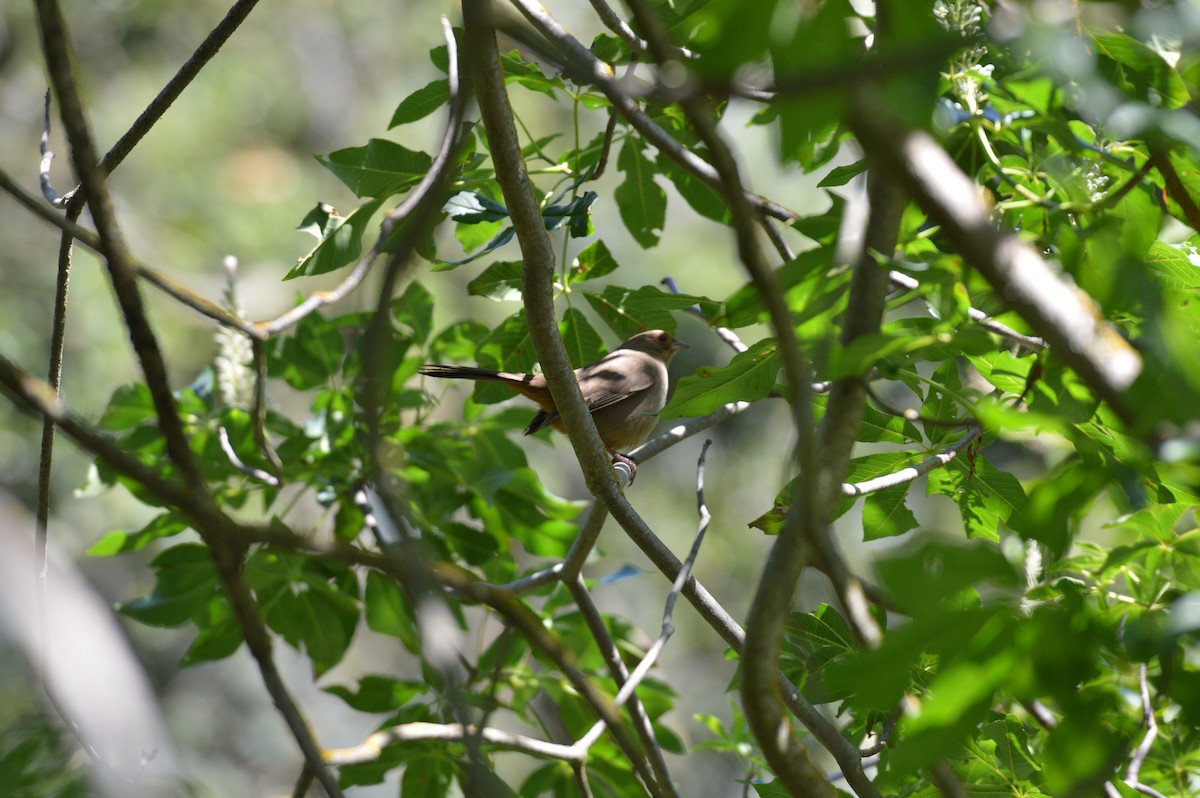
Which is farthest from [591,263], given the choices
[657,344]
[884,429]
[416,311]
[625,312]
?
[657,344]

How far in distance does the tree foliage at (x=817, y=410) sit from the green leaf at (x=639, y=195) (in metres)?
0.01

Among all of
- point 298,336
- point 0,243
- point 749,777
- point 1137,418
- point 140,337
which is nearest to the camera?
point 1137,418

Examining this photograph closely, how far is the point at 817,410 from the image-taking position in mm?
2479

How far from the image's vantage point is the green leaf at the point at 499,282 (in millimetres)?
3340

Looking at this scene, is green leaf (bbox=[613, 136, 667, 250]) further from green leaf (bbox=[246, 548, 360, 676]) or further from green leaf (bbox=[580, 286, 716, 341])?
green leaf (bbox=[246, 548, 360, 676])

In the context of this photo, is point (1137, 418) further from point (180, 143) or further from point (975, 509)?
point (180, 143)

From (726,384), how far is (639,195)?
1445 mm

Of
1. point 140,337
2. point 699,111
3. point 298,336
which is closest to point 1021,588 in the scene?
point 699,111

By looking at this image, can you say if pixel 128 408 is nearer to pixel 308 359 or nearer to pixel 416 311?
pixel 308 359

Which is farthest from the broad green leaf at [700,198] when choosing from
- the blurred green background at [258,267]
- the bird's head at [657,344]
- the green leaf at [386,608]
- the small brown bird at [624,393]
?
the blurred green background at [258,267]

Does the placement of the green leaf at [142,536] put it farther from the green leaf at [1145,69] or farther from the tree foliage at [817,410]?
the green leaf at [1145,69]

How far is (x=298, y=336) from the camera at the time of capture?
3912 millimetres

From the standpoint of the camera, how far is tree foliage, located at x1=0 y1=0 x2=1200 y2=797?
4.02 feet

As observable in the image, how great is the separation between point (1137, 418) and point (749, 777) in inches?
95.6
